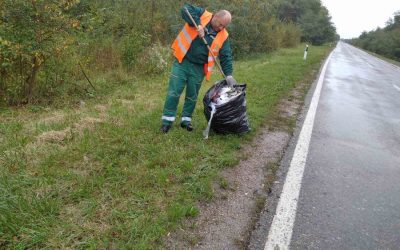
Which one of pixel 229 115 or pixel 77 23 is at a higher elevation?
pixel 77 23

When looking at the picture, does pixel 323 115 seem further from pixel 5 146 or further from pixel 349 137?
pixel 5 146

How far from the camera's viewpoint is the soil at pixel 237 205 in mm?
2898

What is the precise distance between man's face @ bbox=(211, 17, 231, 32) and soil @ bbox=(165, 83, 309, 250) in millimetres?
1695

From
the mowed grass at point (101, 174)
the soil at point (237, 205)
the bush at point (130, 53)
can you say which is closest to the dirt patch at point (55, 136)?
the mowed grass at point (101, 174)

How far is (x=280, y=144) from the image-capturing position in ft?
17.3

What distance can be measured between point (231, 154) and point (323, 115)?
3.53m

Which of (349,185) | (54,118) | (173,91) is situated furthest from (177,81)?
(349,185)

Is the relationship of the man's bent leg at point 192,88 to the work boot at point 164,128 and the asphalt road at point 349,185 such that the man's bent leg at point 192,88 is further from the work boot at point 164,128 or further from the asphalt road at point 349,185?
the asphalt road at point 349,185

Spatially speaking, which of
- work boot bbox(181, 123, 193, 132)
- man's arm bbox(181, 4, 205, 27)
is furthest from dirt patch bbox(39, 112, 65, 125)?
man's arm bbox(181, 4, 205, 27)

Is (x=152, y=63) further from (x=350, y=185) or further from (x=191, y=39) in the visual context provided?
(x=350, y=185)

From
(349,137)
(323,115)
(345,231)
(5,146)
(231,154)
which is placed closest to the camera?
(345,231)

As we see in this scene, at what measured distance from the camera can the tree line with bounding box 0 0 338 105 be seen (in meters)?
5.64

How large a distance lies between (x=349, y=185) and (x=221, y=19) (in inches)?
105

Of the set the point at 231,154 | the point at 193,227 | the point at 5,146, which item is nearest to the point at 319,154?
the point at 231,154
